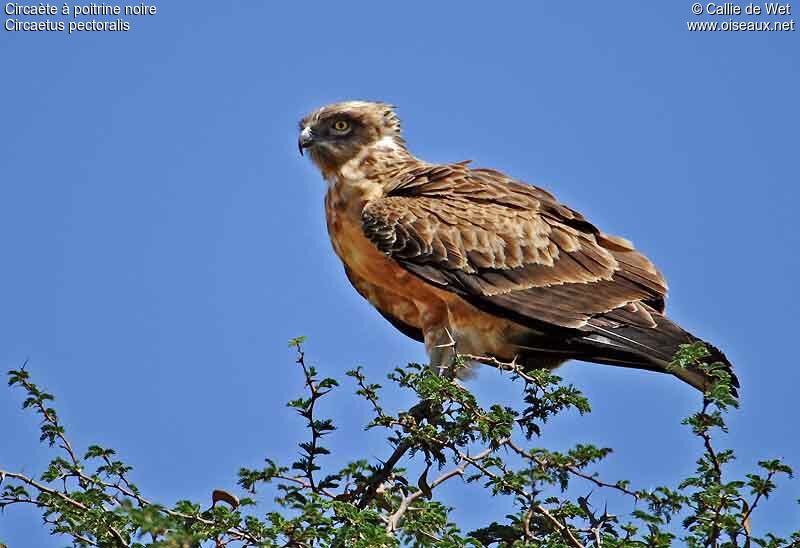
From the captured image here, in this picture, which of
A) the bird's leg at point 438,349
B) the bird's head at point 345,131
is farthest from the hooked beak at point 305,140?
the bird's leg at point 438,349

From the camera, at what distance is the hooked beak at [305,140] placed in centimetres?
949

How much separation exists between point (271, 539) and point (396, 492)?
1.31 metres

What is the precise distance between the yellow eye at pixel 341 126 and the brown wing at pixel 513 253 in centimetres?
74

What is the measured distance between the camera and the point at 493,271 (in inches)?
333

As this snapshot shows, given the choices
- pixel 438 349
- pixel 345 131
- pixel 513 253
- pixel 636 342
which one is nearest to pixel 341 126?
pixel 345 131

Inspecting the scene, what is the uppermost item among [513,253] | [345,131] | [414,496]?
[345,131]

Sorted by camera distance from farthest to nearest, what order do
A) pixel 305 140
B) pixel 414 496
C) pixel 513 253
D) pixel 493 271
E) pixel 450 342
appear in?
pixel 305 140, pixel 513 253, pixel 493 271, pixel 450 342, pixel 414 496

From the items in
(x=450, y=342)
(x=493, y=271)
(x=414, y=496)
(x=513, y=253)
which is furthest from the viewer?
(x=513, y=253)

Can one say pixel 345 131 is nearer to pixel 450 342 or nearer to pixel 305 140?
pixel 305 140

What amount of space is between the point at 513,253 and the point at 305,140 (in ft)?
6.11

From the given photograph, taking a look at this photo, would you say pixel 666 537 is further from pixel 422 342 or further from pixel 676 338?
pixel 422 342

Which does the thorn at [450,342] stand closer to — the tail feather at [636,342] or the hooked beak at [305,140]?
the tail feather at [636,342]

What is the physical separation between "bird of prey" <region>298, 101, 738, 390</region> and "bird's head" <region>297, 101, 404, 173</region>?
176 millimetres

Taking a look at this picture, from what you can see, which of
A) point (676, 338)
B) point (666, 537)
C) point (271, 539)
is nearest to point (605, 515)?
point (666, 537)
